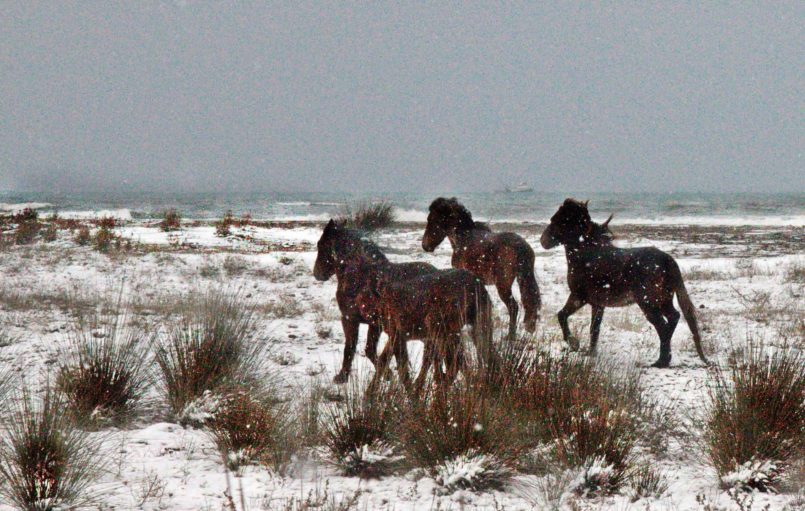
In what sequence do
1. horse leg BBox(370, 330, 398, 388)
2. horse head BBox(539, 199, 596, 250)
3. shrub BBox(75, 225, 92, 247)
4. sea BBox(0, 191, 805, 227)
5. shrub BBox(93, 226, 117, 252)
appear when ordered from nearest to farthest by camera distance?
horse leg BBox(370, 330, 398, 388) < horse head BBox(539, 199, 596, 250) < shrub BBox(93, 226, 117, 252) < shrub BBox(75, 225, 92, 247) < sea BBox(0, 191, 805, 227)

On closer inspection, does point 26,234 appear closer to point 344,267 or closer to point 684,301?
point 344,267

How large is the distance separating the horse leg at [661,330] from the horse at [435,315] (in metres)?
2.43

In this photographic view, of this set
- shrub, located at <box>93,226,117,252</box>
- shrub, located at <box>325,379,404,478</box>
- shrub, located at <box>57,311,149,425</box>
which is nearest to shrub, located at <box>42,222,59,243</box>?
shrub, located at <box>93,226,117,252</box>

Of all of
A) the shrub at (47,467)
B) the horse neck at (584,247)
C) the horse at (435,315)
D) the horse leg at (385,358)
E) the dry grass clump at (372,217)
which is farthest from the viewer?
the dry grass clump at (372,217)

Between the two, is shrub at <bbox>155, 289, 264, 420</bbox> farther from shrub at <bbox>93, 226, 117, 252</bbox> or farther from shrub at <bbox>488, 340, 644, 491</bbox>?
shrub at <bbox>93, 226, 117, 252</bbox>

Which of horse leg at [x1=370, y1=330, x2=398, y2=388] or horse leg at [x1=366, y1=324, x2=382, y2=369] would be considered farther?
horse leg at [x1=366, y1=324, x2=382, y2=369]

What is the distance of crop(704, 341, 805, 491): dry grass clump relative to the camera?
3.46m

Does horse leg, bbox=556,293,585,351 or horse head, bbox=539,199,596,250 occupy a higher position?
horse head, bbox=539,199,596,250

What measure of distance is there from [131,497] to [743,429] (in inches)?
130

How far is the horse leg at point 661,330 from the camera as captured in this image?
6086 mm

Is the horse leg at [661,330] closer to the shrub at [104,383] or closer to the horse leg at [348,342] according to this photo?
the horse leg at [348,342]

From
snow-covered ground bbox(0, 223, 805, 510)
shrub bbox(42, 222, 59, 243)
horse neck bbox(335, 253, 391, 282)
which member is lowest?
snow-covered ground bbox(0, 223, 805, 510)

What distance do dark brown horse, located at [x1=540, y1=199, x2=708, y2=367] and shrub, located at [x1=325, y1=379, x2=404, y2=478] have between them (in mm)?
2717

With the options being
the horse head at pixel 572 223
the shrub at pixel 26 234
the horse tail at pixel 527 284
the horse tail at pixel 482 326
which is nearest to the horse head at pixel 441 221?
the horse tail at pixel 527 284
